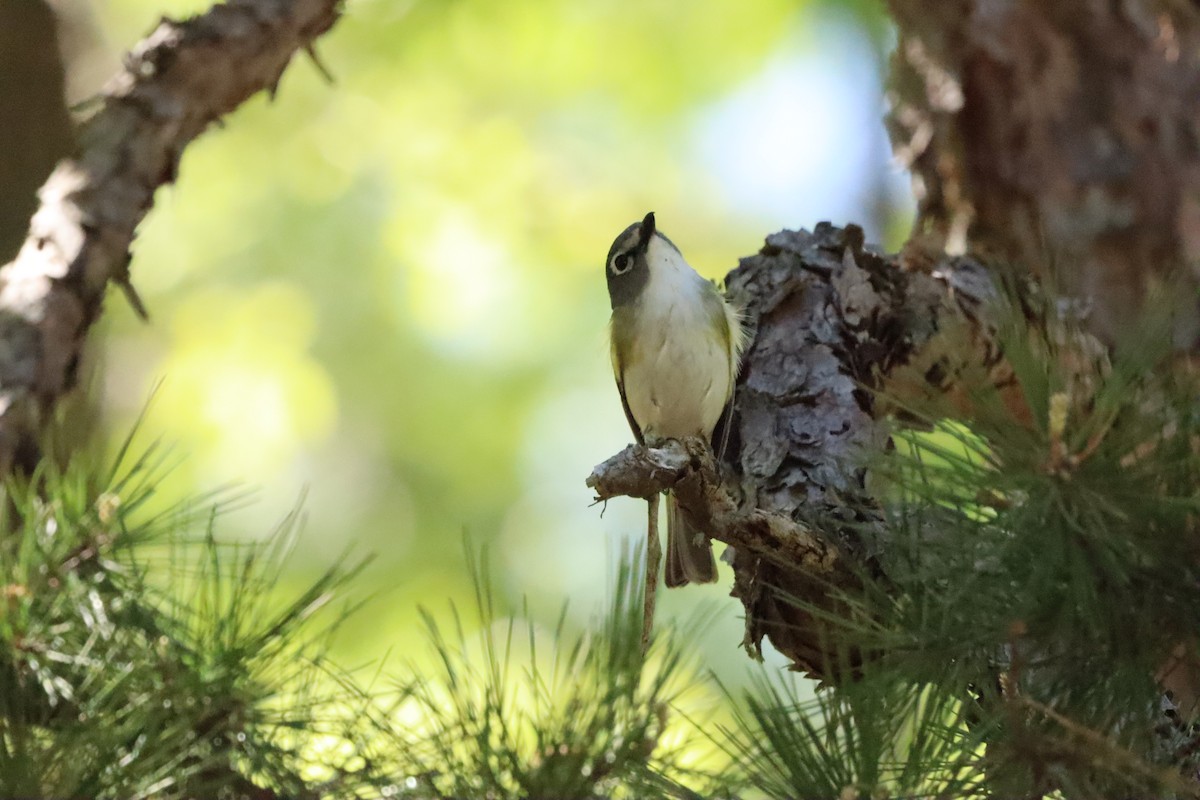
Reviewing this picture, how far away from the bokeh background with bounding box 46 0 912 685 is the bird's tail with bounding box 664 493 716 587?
3.42m

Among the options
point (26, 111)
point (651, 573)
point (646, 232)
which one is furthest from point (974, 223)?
point (26, 111)

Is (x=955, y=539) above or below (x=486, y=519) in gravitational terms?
below

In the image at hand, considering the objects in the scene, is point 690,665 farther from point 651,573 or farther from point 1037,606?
point 1037,606

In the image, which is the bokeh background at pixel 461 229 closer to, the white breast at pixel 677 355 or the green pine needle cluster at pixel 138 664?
the white breast at pixel 677 355

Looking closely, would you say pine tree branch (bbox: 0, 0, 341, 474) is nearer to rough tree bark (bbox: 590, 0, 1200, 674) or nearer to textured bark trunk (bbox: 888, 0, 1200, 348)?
rough tree bark (bbox: 590, 0, 1200, 674)

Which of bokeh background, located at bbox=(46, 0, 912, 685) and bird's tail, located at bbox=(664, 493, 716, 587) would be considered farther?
bokeh background, located at bbox=(46, 0, 912, 685)

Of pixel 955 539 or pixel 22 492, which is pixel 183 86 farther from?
pixel 955 539

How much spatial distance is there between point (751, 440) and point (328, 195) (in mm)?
5431

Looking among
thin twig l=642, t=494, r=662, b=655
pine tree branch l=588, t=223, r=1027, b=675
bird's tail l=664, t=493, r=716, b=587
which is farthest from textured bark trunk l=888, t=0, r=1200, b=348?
thin twig l=642, t=494, r=662, b=655

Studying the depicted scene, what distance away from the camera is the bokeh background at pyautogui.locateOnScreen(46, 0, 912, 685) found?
720 centimetres

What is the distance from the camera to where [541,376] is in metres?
7.67

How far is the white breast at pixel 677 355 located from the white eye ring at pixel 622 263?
8cm

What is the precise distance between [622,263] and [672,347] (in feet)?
1.45

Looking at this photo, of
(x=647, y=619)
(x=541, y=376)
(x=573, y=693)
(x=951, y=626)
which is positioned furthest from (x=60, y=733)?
(x=541, y=376)
